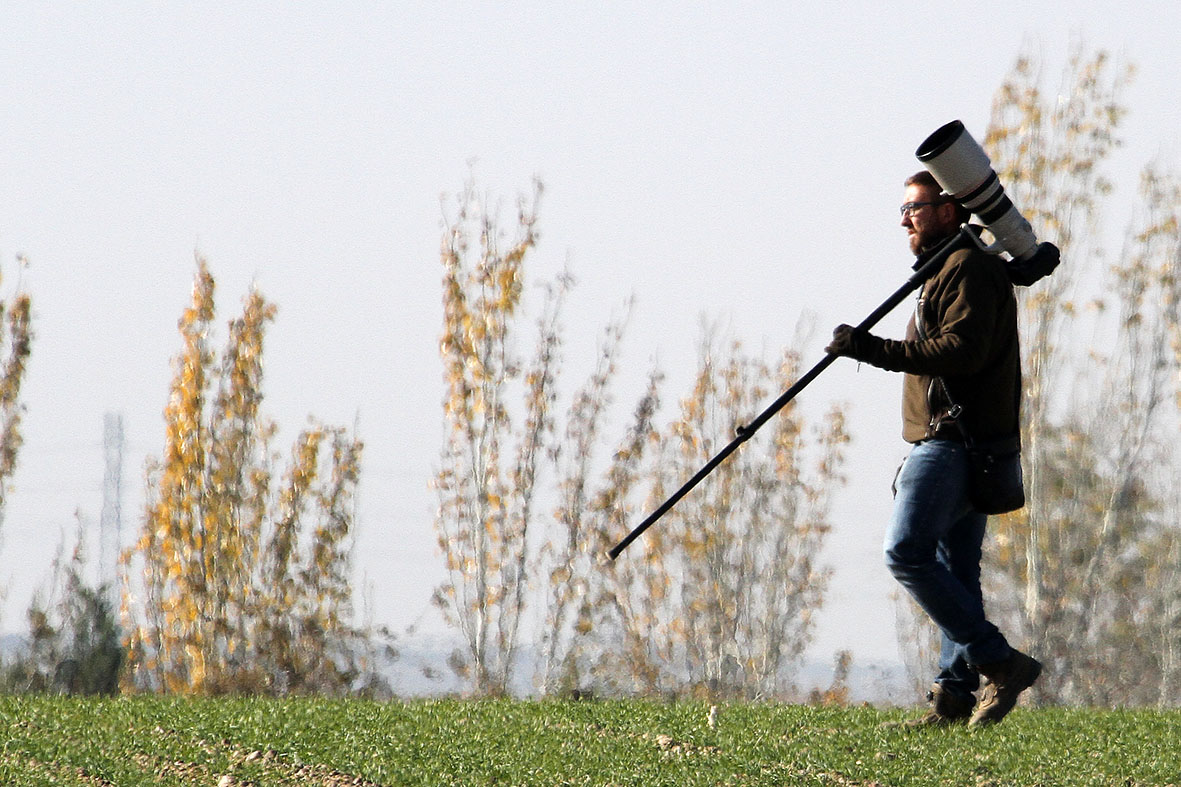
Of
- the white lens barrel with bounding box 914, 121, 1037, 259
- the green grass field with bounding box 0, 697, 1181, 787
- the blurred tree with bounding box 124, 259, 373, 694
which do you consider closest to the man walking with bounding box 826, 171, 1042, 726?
the white lens barrel with bounding box 914, 121, 1037, 259

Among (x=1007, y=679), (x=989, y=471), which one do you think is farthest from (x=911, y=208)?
(x=1007, y=679)

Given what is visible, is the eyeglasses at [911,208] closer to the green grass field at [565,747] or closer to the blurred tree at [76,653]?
the green grass field at [565,747]

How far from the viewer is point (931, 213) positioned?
20.7 ft

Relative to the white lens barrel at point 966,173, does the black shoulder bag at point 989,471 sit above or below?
below

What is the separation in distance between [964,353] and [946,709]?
66.4 inches

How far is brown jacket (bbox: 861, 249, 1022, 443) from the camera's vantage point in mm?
5910

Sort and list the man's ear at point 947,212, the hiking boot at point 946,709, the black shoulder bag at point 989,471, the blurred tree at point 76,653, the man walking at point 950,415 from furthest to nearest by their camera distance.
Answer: the blurred tree at point 76,653
the hiking boot at point 946,709
the man's ear at point 947,212
the black shoulder bag at point 989,471
the man walking at point 950,415

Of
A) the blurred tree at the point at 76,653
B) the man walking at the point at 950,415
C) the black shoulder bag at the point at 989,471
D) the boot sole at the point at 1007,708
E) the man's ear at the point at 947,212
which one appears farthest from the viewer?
the blurred tree at the point at 76,653

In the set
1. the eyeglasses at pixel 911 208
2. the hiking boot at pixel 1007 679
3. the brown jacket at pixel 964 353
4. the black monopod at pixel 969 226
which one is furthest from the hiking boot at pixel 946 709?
the eyeglasses at pixel 911 208

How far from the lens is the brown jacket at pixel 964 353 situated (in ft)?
19.4

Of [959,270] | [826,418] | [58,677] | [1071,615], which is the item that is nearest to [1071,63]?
[826,418]

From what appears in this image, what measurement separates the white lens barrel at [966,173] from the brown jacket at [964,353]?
0.18m

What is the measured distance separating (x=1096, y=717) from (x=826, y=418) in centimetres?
970

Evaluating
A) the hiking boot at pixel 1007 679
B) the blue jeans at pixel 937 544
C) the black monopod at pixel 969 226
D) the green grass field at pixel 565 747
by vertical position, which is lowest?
the green grass field at pixel 565 747
